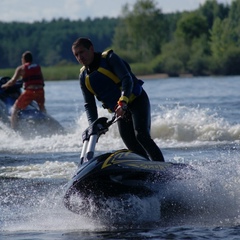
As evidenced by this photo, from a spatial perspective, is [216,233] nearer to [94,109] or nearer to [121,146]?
[94,109]

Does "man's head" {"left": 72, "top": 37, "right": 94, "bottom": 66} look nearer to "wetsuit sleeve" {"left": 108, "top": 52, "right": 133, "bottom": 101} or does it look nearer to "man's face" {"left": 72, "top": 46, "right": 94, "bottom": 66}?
"man's face" {"left": 72, "top": 46, "right": 94, "bottom": 66}

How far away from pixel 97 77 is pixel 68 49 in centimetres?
16281

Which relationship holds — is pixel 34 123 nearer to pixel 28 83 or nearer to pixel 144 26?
pixel 28 83

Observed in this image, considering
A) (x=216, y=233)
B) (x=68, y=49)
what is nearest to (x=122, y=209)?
(x=216, y=233)

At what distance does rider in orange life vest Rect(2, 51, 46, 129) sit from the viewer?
1777cm

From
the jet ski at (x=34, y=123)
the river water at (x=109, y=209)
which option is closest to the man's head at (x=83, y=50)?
the river water at (x=109, y=209)

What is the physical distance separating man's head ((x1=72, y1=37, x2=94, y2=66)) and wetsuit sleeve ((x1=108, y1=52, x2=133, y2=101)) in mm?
199

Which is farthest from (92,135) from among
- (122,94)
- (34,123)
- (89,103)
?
(34,123)

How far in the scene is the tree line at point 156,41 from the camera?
254ft

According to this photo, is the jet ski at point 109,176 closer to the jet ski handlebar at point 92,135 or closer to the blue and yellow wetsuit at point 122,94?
the jet ski handlebar at point 92,135

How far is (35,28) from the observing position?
180 metres

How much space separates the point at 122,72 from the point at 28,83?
9.46 meters

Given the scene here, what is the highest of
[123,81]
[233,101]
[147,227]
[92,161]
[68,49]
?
[123,81]

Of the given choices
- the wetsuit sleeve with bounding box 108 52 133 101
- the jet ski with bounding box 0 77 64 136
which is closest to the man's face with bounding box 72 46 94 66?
the wetsuit sleeve with bounding box 108 52 133 101
